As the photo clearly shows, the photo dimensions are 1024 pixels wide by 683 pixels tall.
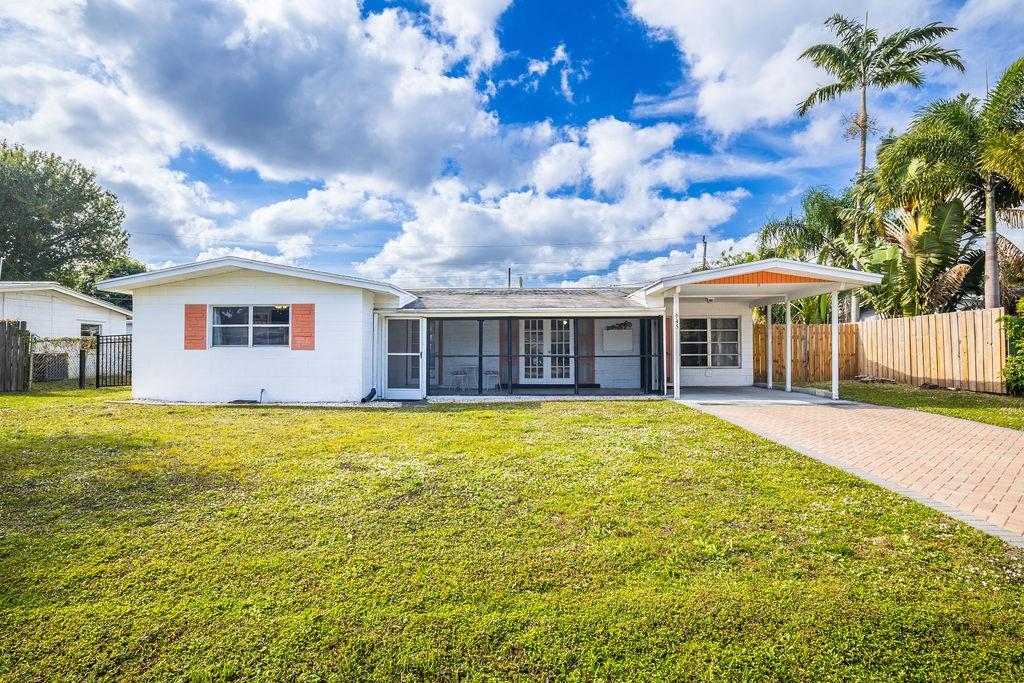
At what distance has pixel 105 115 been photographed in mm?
13172

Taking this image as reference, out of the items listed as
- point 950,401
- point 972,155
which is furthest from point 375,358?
point 972,155

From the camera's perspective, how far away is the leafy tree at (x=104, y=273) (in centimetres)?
3106

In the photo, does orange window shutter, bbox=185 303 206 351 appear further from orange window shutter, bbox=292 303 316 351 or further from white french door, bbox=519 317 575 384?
white french door, bbox=519 317 575 384

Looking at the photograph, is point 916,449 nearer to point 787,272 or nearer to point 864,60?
point 787,272

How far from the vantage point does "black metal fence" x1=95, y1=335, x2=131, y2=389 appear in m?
15.9

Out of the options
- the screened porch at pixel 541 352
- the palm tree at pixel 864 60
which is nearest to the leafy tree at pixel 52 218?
the screened porch at pixel 541 352

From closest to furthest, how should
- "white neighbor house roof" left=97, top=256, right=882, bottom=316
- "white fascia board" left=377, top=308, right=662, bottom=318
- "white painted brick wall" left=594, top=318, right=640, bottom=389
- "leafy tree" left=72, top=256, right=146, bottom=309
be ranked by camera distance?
"white neighbor house roof" left=97, top=256, right=882, bottom=316 < "white fascia board" left=377, top=308, right=662, bottom=318 < "white painted brick wall" left=594, top=318, right=640, bottom=389 < "leafy tree" left=72, top=256, right=146, bottom=309

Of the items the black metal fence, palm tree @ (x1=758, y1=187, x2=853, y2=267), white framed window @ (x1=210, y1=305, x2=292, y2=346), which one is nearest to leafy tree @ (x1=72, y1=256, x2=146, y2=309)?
the black metal fence

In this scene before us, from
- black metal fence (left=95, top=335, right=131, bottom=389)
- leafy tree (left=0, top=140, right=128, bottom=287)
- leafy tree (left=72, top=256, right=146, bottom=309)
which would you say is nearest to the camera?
black metal fence (left=95, top=335, right=131, bottom=389)

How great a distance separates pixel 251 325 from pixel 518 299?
722 centimetres

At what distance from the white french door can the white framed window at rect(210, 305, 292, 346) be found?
7.01m

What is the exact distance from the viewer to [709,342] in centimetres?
1501

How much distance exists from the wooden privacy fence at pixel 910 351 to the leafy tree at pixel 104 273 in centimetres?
3566

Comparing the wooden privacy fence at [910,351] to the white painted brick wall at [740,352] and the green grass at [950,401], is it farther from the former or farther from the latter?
the white painted brick wall at [740,352]
